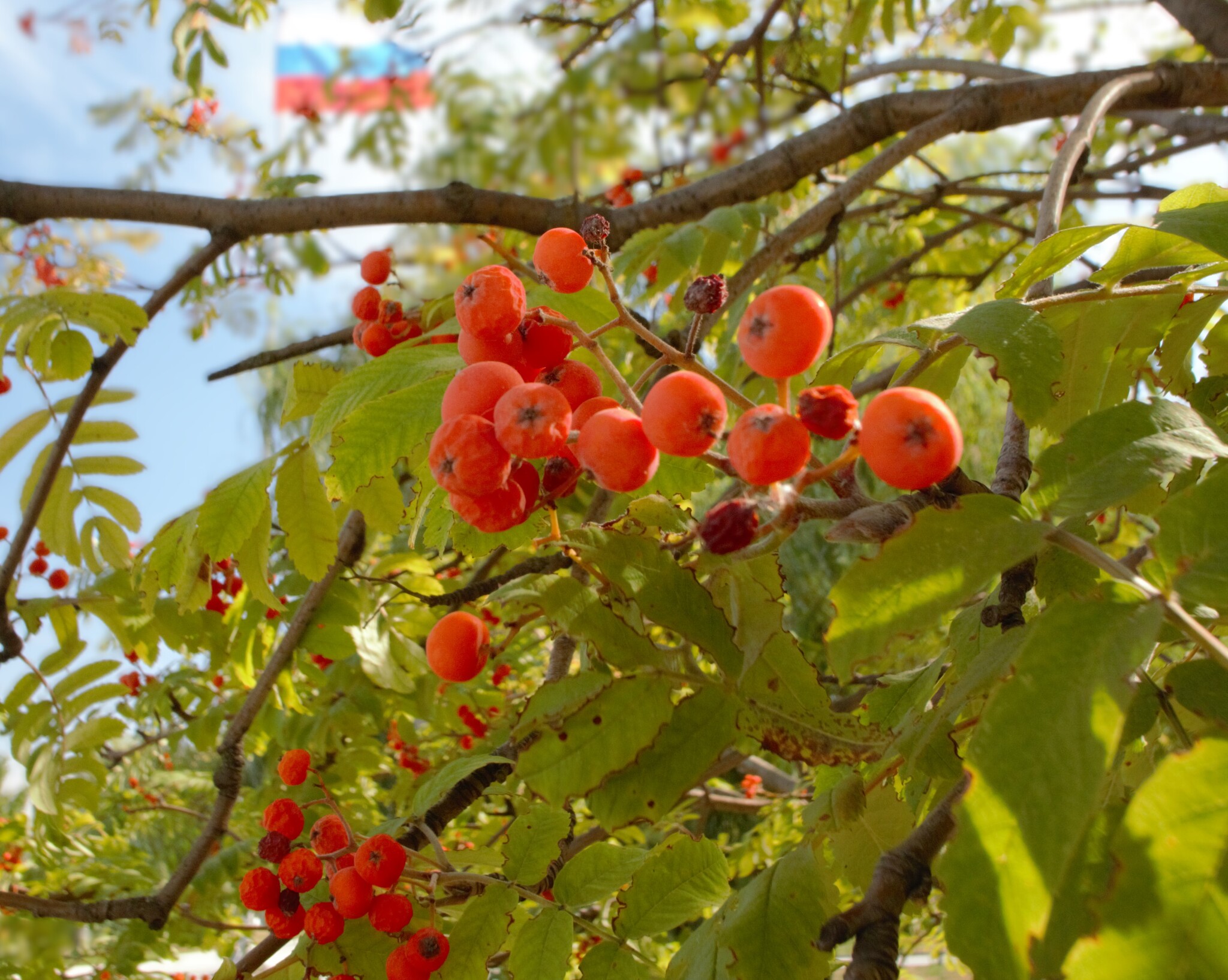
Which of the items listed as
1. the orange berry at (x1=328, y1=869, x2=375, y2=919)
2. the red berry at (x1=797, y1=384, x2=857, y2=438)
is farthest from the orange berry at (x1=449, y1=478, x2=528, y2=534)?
the orange berry at (x1=328, y1=869, x2=375, y2=919)

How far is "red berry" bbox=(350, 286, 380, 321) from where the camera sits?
1.75 metres

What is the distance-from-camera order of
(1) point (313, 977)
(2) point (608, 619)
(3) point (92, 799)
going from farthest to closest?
1. (3) point (92, 799)
2. (1) point (313, 977)
3. (2) point (608, 619)

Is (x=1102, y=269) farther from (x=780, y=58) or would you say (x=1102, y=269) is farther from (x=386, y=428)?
(x=780, y=58)

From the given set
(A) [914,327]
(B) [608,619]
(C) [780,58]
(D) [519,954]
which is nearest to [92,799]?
(D) [519,954]

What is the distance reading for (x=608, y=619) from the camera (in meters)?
0.97

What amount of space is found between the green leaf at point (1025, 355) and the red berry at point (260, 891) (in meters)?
1.49

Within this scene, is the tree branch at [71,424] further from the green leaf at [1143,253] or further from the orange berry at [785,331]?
the green leaf at [1143,253]

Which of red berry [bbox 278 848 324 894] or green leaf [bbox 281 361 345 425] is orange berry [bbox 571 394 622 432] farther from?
red berry [bbox 278 848 324 894]

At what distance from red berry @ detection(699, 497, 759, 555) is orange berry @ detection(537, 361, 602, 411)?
404 millimetres

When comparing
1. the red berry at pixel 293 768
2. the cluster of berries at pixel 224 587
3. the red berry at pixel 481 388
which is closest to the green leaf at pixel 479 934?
the red berry at pixel 293 768

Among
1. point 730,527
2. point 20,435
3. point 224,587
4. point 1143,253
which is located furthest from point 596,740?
point 224,587

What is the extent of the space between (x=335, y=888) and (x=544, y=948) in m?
0.38

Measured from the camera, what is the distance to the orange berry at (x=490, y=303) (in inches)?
41.0

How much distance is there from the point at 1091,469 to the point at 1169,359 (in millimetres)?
764
